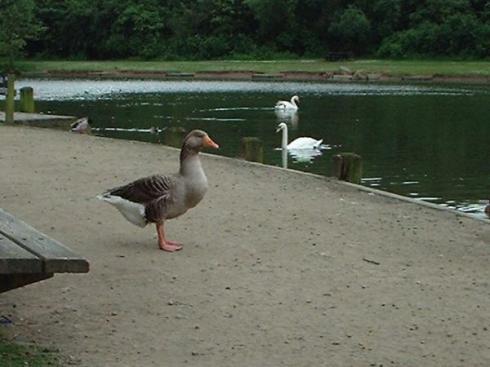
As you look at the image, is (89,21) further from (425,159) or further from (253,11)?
(425,159)

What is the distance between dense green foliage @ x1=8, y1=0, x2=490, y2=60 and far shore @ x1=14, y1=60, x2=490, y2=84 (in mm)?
3428

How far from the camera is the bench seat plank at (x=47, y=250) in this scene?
17.2ft

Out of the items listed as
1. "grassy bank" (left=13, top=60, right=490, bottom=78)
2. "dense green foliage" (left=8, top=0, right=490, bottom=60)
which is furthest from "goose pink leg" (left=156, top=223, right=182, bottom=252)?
"dense green foliage" (left=8, top=0, right=490, bottom=60)

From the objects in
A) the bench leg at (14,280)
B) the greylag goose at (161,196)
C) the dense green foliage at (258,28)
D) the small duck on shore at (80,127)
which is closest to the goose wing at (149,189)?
the greylag goose at (161,196)

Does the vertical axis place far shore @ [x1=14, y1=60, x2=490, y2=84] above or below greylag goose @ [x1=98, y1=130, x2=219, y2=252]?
below

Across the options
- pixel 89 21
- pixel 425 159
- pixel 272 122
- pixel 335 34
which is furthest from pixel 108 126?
pixel 89 21

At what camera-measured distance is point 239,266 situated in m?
7.84

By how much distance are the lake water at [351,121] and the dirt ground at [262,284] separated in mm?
4642

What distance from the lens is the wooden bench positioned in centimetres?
517

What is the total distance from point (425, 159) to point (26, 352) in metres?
16.6

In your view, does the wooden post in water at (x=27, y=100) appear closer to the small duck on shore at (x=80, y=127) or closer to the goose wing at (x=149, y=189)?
the small duck on shore at (x=80, y=127)

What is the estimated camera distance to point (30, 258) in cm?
520

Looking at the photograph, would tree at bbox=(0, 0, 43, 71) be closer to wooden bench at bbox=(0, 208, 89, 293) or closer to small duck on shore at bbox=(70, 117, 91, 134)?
small duck on shore at bbox=(70, 117, 91, 134)

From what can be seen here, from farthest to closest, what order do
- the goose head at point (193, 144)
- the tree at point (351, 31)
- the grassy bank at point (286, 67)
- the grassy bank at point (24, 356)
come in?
the tree at point (351, 31)
the grassy bank at point (286, 67)
the goose head at point (193, 144)
the grassy bank at point (24, 356)
